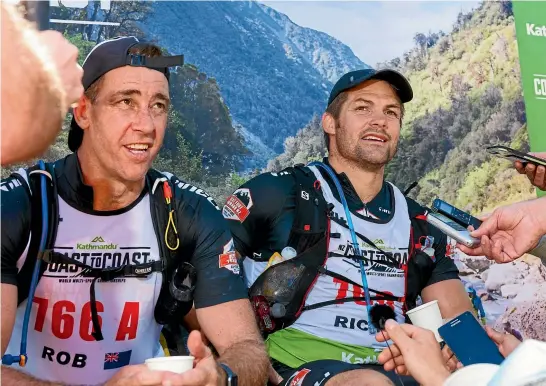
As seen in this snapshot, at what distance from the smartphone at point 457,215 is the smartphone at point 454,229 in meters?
0.02

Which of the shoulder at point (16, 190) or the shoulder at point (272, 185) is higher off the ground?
the shoulder at point (16, 190)

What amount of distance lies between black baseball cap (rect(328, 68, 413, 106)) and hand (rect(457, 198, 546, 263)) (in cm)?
111

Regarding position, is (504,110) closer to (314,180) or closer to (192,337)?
(314,180)

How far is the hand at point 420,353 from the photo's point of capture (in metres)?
2.21

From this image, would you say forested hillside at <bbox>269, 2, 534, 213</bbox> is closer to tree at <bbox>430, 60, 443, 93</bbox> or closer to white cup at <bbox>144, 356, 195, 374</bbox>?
tree at <bbox>430, 60, 443, 93</bbox>

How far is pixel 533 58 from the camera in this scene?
17.1ft

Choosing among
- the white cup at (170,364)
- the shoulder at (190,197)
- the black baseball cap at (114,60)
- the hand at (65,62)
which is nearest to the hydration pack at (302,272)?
the shoulder at (190,197)

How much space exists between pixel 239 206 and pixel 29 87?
2.09m

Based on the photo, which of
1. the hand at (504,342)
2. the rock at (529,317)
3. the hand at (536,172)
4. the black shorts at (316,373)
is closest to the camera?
the hand at (504,342)

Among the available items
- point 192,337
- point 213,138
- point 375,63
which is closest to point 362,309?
point 192,337

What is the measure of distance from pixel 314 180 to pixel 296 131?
1460mm

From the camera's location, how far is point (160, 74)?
3098 mm

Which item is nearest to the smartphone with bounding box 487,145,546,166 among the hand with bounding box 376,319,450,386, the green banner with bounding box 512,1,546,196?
the hand with bounding box 376,319,450,386

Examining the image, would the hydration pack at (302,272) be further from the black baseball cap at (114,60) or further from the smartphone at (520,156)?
the black baseball cap at (114,60)
